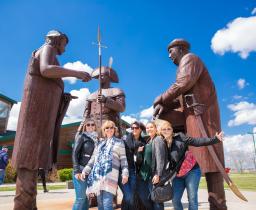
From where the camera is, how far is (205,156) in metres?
3.68

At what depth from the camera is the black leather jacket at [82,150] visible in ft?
13.3

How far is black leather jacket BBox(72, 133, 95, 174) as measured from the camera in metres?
4.07

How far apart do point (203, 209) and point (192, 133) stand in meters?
2.37

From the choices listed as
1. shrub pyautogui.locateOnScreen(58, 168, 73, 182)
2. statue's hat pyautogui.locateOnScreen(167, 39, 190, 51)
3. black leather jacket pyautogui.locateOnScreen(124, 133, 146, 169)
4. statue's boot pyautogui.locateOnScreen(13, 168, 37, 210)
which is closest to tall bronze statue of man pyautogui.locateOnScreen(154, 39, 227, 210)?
statue's hat pyautogui.locateOnScreen(167, 39, 190, 51)

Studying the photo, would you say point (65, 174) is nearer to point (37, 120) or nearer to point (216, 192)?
point (37, 120)

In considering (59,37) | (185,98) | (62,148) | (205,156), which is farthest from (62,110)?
(62,148)

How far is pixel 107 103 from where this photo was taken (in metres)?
5.47

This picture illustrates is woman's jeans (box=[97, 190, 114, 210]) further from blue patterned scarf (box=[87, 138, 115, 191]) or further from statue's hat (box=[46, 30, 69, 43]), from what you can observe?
statue's hat (box=[46, 30, 69, 43])

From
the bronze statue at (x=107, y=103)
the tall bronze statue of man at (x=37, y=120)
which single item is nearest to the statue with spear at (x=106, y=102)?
the bronze statue at (x=107, y=103)

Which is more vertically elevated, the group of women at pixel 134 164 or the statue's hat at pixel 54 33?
the statue's hat at pixel 54 33

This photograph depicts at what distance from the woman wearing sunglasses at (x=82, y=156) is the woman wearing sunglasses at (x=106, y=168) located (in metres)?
0.16

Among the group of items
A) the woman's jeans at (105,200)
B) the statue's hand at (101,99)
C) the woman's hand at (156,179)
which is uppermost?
the statue's hand at (101,99)

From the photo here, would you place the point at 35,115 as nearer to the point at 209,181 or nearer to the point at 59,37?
the point at 59,37

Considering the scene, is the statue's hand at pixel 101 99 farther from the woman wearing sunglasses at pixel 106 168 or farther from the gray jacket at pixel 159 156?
the gray jacket at pixel 159 156
